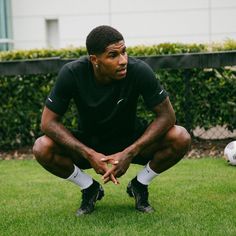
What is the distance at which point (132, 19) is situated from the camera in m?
14.6

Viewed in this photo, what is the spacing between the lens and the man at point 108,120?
4.51 m

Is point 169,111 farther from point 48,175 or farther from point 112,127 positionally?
point 48,175

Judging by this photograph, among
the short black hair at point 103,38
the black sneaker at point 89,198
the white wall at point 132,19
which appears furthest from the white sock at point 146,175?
the white wall at point 132,19

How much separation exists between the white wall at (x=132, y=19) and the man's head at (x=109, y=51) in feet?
33.1

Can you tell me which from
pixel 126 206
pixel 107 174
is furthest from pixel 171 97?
pixel 107 174

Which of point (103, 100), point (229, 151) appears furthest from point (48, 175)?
point (103, 100)

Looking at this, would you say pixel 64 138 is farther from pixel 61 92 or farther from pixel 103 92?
pixel 103 92

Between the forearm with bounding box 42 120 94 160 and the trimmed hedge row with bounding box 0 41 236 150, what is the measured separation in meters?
3.93

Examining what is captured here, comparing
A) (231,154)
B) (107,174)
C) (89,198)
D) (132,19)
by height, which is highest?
(132,19)

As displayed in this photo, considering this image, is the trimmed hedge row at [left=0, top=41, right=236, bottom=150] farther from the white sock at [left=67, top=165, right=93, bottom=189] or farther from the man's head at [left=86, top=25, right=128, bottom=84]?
the man's head at [left=86, top=25, right=128, bottom=84]

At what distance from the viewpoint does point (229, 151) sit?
7.08m

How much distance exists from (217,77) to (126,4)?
658 cm

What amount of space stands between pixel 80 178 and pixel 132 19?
33.0 ft

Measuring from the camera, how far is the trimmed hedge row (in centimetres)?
848
